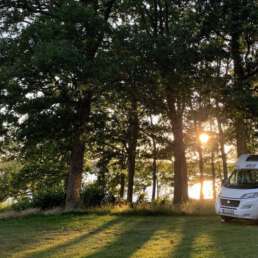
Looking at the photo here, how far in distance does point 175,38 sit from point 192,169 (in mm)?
28085

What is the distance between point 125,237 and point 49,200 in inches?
421

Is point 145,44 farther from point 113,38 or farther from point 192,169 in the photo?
point 192,169

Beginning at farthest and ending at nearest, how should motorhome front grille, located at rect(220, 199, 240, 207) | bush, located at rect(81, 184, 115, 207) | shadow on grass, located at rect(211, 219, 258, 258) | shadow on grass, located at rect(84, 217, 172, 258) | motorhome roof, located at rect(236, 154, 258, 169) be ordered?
bush, located at rect(81, 184, 115, 207) → motorhome roof, located at rect(236, 154, 258, 169) → motorhome front grille, located at rect(220, 199, 240, 207) → shadow on grass, located at rect(84, 217, 172, 258) → shadow on grass, located at rect(211, 219, 258, 258)

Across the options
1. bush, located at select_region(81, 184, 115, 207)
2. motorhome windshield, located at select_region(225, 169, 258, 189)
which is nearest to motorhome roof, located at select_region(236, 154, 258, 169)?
motorhome windshield, located at select_region(225, 169, 258, 189)

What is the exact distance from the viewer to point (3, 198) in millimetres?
41531

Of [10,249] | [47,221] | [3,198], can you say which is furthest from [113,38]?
[3,198]

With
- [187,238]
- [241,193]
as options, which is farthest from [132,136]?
[187,238]

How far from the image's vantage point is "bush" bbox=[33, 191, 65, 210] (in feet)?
72.7

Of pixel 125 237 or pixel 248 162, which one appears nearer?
pixel 125 237

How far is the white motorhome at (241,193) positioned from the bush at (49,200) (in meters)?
9.46

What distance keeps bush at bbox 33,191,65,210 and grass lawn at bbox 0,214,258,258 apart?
12.7 ft

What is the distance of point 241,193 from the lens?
1528 cm

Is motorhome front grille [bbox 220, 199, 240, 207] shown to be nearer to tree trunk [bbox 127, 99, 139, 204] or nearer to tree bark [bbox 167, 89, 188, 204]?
tree bark [bbox 167, 89, 188, 204]

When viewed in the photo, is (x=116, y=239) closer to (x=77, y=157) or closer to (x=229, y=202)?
(x=229, y=202)
